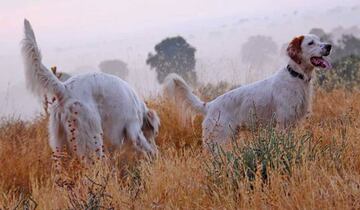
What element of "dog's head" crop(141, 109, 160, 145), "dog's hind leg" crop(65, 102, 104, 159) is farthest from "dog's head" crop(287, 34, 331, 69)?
"dog's hind leg" crop(65, 102, 104, 159)

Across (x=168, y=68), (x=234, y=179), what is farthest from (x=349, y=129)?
(x=168, y=68)

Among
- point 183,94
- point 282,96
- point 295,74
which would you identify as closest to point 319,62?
point 295,74

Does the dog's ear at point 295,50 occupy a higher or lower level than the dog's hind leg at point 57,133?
higher

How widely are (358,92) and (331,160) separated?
4839 millimetres

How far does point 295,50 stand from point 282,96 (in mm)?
536

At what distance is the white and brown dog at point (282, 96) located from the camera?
20.6 ft

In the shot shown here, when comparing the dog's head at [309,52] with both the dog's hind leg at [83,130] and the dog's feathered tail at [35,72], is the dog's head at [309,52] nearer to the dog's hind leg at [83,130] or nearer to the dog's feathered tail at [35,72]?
the dog's hind leg at [83,130]

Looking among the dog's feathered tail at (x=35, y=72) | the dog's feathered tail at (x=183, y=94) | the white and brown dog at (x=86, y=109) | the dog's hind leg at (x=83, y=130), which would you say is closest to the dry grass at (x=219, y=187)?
the dog's hind leg at (x=83, y=130)

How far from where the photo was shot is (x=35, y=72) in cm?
493

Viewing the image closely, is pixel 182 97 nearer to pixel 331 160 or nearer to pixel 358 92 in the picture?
pixel 358 92

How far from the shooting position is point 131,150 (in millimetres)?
5297

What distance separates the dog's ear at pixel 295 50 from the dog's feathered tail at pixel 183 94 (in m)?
1.18

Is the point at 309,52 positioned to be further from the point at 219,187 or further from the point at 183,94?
the point at 219,187

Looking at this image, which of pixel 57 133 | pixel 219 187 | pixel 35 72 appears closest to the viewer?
pixel 219 187
